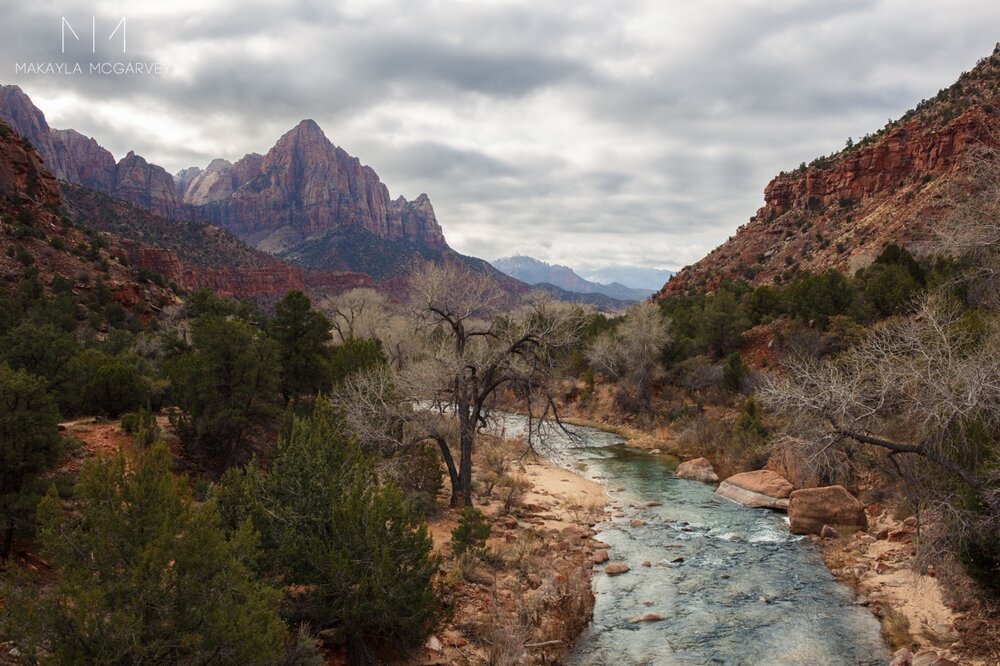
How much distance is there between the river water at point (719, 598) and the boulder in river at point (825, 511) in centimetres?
58

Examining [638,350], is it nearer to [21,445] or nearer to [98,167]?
[21,445]

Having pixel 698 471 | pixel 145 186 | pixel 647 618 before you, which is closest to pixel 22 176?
pixel 698 471

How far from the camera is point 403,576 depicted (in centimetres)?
801

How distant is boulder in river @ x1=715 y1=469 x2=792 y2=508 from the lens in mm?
18594

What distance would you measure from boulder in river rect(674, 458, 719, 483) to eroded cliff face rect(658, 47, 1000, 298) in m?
21.9

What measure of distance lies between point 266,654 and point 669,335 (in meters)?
35.5

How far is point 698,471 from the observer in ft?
75.0

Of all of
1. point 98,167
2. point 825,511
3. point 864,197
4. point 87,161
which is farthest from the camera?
point 98,167

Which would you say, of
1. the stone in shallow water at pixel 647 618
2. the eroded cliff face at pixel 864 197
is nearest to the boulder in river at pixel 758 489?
the stone in shallow water at pixel 647 618

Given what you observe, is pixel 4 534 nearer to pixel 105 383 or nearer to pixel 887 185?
pixel 105 383

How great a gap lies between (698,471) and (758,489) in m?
3.68

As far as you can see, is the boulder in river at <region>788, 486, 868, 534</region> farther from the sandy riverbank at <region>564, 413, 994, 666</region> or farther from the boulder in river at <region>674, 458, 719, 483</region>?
the boulder in river at <region>674, 458, 719, 483</region>

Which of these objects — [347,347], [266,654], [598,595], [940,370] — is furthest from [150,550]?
[347,347]

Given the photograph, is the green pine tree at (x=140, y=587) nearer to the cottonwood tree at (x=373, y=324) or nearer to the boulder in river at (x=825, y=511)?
the boulder in river at (x=825, y=511)
